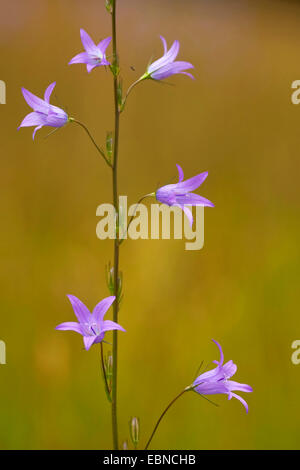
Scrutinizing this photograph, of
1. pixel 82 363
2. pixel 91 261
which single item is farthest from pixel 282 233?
pixel 82 363

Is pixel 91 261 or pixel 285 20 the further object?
pixel 285 20

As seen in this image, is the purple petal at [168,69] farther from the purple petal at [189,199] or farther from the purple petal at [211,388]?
the purple petal at [211,388]

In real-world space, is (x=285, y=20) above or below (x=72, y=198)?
above

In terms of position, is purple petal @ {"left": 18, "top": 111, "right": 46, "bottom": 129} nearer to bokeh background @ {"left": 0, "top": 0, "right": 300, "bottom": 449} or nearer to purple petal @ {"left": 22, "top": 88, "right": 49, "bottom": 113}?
purple petal @ {"left": 22, "top": 88, "right": 49, "bottom": 113}

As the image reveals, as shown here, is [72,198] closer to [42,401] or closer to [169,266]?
[169,266]

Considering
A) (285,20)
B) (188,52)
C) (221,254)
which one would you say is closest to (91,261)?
(221,254)

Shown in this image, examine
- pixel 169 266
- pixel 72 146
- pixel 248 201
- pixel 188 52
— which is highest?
pixel 188 52
